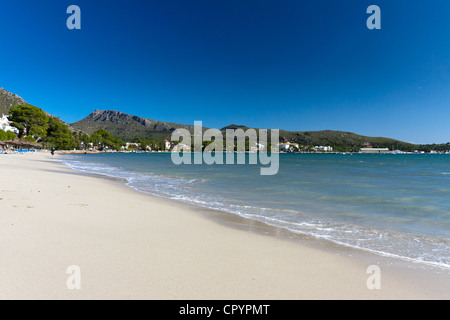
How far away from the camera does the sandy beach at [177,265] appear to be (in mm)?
2672

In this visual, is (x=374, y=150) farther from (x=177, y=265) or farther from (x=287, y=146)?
(x=177, y=265)

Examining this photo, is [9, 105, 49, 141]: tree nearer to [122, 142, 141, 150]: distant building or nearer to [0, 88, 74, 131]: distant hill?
[0, 88, 74, 131]: distant hill

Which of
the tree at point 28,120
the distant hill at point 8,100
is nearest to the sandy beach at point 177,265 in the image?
the tree at point 28,120

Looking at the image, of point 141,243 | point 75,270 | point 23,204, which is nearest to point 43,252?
point 75,270

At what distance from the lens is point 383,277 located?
332cm

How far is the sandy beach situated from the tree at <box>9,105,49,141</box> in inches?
2986

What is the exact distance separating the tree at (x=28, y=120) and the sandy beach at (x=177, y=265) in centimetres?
7584

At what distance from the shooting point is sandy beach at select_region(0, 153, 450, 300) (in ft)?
8.77

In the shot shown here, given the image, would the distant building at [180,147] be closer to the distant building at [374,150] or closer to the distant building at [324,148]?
the distant building at [324,148]

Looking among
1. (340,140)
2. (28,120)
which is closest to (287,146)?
(340,140)

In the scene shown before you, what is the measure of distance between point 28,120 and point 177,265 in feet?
264
